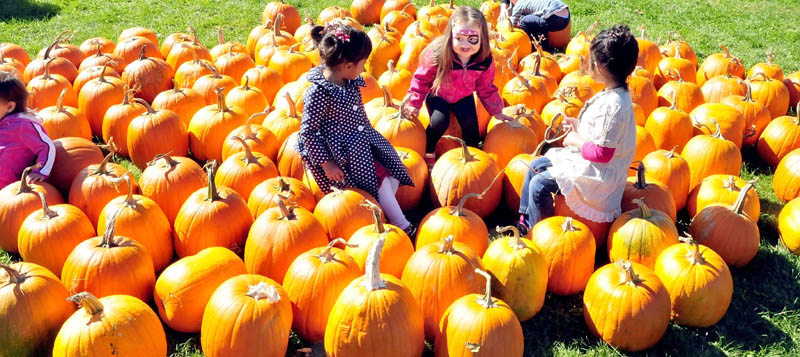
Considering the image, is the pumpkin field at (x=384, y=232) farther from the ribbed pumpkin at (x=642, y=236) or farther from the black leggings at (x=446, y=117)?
the black leggings at (x=446, y=117)

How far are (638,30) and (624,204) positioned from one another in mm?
5659

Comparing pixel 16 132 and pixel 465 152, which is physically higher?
pixel 16 132

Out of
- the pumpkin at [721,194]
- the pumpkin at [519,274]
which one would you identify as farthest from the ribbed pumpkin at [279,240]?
the pumpkin at [721,194]

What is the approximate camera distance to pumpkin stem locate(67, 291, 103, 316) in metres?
3.19

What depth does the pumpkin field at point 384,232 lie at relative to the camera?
342 centimetres

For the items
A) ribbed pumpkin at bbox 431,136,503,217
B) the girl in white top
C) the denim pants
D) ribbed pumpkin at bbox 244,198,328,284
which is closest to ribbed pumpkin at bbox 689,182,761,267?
the girl in white top

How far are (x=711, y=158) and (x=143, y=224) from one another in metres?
4.22

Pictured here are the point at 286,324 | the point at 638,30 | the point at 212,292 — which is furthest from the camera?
the point at 638,30

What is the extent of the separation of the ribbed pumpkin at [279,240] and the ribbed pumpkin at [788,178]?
3653 millimetres

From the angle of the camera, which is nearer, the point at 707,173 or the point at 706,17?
the point at 707,173

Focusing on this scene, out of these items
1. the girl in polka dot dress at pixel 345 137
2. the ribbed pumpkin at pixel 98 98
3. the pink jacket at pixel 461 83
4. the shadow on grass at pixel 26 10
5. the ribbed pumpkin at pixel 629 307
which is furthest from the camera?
the shadow on grass at pixel 26 10

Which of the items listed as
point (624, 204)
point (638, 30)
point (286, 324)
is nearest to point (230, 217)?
point (286, 324)

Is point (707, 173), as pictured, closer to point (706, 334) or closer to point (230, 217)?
point (706, 334)

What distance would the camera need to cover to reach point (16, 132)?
4.91 metres
